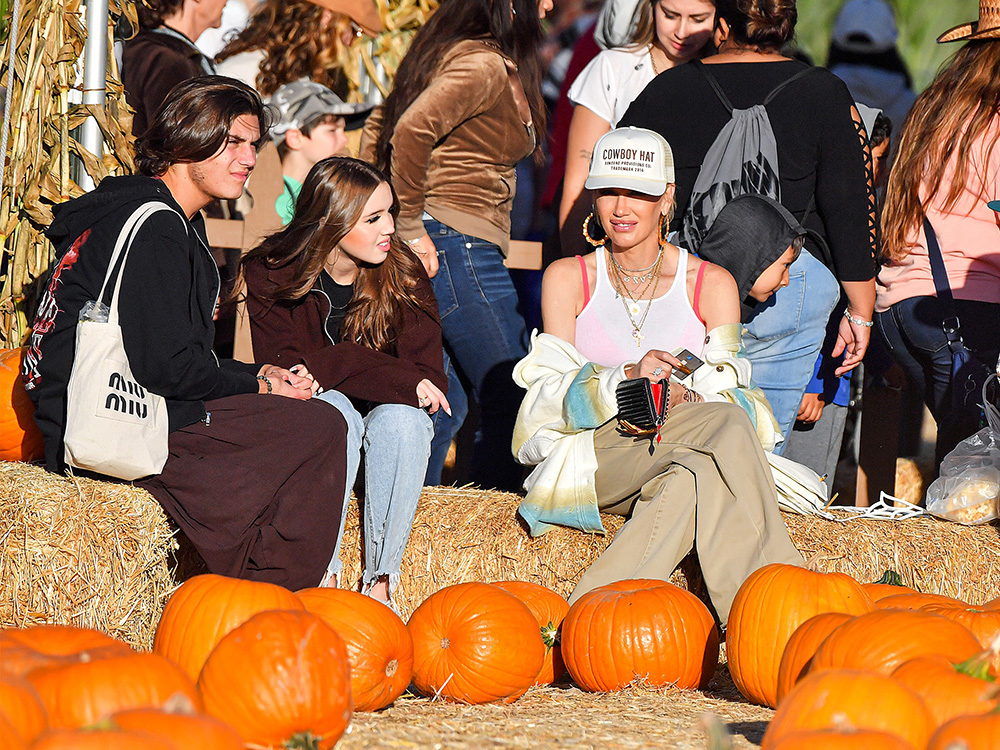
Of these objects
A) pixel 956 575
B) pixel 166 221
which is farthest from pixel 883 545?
pixel 166 221

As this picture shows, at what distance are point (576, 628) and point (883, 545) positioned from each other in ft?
4.49

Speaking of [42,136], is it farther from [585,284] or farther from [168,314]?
[585,284]

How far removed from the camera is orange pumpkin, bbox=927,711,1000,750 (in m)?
1.79

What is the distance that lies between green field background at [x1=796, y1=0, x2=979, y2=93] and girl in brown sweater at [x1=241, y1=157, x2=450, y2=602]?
356 centimetres

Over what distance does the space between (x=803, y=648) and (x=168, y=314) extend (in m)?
1.96

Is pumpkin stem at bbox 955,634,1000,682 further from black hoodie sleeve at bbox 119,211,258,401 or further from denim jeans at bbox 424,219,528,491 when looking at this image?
denim jeans at bbox 424,219,528,491

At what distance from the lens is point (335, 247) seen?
13.6 feet

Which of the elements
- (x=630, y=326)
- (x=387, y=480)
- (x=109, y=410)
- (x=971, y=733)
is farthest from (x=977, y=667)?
(x=109, y=410)

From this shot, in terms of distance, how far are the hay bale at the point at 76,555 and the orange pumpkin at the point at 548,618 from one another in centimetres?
105

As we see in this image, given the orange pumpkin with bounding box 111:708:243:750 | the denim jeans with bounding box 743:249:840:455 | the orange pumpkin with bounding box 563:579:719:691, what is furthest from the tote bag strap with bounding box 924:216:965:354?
the orange pumpkin with bounding box 111:708:243:750

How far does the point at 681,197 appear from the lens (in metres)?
4.41

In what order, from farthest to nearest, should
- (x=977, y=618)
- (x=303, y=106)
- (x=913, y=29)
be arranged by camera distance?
(x=913, y=29) < (x=303, y=106) < (x=977, y=618)

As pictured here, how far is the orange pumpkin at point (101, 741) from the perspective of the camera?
5.15 feet

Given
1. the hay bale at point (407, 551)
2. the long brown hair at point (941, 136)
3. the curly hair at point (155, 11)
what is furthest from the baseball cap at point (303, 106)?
the long brown hair at point (941, 136)
